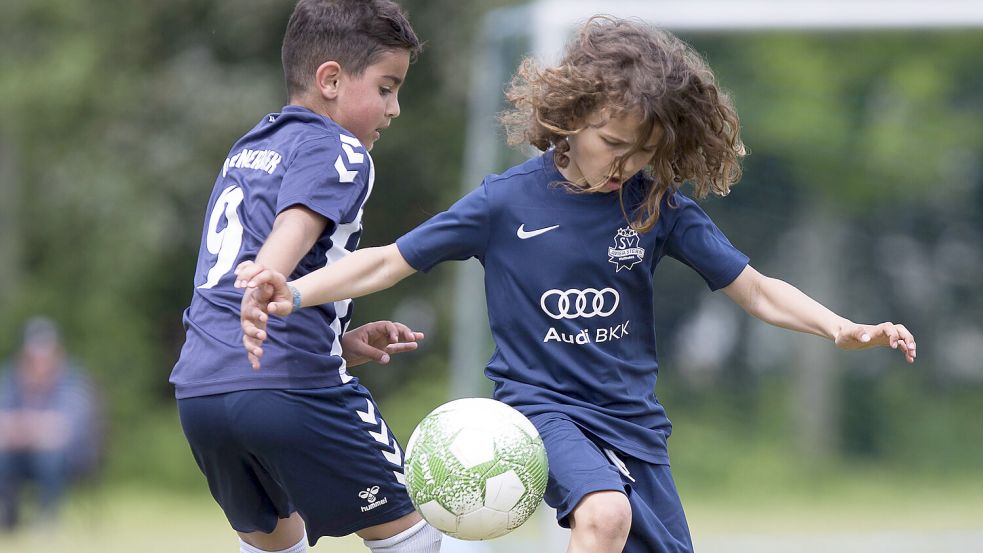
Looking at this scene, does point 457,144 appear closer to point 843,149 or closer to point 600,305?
point 843,149

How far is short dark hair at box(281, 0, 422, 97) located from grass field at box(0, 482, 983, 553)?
528 centimetres

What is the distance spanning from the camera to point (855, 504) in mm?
12039

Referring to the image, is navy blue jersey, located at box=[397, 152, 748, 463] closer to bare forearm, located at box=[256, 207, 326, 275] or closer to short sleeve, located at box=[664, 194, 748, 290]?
short sleeve, located at box=[664, 194, 748, 290]

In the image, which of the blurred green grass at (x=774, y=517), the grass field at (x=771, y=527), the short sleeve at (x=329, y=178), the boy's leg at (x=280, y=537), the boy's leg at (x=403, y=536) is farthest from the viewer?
the blurred green grass at (x=774, y=517)

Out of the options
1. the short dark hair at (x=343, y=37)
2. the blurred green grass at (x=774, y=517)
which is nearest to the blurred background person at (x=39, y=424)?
the blurred green grass at (x=774, y=517)

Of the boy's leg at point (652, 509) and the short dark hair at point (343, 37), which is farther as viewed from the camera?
the short dark hair at point (343, 37)

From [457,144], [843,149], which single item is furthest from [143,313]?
[843,149]

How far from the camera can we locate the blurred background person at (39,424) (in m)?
12.4

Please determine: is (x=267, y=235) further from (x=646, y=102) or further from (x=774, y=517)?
(x=774, y=517)

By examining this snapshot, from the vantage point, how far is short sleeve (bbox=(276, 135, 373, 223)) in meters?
3.43

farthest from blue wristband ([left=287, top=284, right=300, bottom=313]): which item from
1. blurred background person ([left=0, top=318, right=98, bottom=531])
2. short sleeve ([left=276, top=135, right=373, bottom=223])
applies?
blurred background person ([left=0, top=318, right=98, bottom=531])

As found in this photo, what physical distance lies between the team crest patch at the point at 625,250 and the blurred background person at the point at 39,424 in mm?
9839

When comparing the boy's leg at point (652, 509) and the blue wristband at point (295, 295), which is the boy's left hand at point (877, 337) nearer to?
the boy's leg at point (652, 509)

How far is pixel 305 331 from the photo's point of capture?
141 inches
